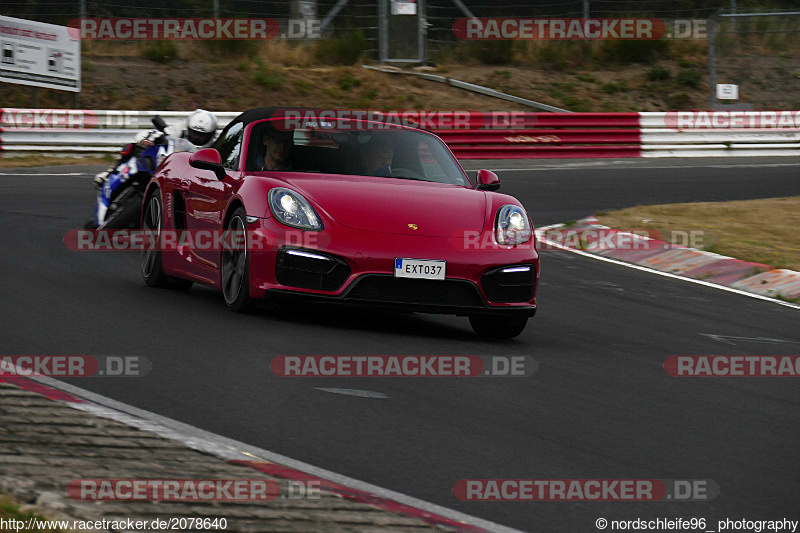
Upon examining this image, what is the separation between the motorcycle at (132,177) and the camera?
35.8ft

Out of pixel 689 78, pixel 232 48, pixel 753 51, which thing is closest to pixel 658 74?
pixel 689 78

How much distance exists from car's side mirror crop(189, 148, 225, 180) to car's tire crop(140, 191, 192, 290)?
112 cm

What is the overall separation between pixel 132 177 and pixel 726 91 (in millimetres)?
19665

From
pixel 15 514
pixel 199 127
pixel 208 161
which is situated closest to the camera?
pixel 15 514

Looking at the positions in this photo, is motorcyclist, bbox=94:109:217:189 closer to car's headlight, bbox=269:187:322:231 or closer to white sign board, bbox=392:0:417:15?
car's headlight, bbox=269:187:322:231

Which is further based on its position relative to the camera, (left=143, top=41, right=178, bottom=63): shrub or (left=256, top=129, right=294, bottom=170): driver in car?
(left=143, top=41, right=178, bottom=63): shrub

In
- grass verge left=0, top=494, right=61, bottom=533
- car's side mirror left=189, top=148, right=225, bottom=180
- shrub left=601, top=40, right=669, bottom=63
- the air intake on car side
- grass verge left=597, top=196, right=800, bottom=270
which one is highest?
shrub left=601, top=40, right=669, bottom=63

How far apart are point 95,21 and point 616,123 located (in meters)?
12.5

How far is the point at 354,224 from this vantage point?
7.59 meters

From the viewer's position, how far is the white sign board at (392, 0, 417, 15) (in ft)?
96.9

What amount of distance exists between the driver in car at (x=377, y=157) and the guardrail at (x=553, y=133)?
14.1 m

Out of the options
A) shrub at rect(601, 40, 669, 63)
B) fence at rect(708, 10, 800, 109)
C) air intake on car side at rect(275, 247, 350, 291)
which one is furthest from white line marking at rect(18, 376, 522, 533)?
shrub at rect(601, 40, 669, 63)

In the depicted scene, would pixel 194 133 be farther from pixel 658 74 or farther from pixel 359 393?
pixel 658 74

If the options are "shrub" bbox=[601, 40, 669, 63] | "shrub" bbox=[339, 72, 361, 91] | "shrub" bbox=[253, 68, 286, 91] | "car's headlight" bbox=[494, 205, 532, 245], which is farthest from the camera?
"shrub" bbox=[601, 40, 669, 63]
